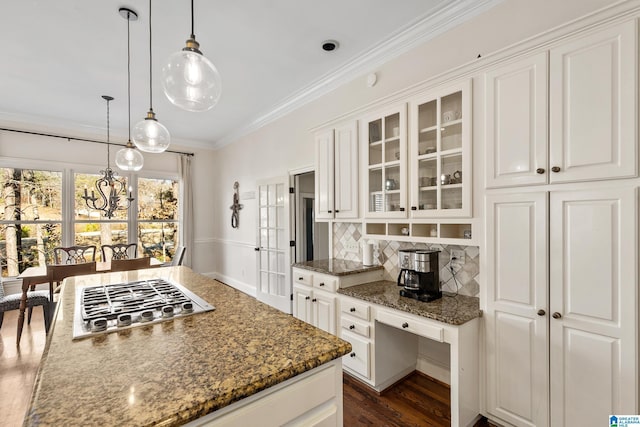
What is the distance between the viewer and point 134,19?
2.46m

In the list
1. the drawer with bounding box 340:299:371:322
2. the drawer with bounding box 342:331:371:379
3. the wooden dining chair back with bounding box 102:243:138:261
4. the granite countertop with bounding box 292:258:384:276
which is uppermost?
the granite countertop with bounding box 292:258:384:276

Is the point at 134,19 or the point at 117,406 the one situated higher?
the point at 134,19

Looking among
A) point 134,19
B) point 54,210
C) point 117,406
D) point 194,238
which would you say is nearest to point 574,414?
point 117,406

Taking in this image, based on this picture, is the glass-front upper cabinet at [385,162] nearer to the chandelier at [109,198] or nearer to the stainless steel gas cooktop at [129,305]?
the stainless steel gas cooktop at [129,305]

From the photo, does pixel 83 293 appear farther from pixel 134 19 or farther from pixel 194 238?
pixel 194 238

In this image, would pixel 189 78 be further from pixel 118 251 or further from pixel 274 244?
pixel 118 251

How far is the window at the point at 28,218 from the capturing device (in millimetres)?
4566

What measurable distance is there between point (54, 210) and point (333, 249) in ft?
16.0

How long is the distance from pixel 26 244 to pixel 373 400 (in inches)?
229

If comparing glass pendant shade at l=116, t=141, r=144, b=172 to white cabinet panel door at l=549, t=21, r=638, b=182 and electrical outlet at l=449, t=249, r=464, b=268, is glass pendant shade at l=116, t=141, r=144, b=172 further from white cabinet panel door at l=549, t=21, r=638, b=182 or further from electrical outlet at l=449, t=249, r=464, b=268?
white cabinet panel door at l=549, t=21, r=638, b=182

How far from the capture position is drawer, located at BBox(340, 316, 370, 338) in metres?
2.34

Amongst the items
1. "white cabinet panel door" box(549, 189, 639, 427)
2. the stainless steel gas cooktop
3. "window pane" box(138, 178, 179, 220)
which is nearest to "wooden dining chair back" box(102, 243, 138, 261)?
"window pane" box(138, 178, 179, 220)

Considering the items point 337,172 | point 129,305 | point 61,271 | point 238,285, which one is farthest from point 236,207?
point 129,305

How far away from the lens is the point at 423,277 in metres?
2.25
